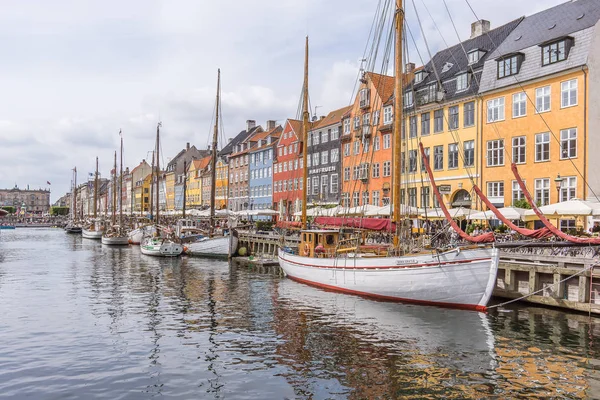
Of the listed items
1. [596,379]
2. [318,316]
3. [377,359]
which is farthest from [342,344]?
[596,379]

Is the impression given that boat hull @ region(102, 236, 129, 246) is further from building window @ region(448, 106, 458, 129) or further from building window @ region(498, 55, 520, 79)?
building window @ region(498, 55, 520, 79)

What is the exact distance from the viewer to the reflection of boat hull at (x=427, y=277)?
21.8 m

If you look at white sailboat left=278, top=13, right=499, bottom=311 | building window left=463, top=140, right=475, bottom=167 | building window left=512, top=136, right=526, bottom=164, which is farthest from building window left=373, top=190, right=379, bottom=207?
white sailboat left=278, top=13, right=499, bottom=311

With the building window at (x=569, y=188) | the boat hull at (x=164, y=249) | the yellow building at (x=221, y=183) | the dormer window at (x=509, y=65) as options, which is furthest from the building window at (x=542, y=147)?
the yellow building at (x=221, y=183)

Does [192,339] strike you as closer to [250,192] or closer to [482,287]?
[482,287]

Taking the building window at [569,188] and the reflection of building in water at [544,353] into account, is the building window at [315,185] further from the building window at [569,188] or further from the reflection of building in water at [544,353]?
the reflection of building in water at [544,353]

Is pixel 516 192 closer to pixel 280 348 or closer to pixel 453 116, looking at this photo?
pixel 453 116

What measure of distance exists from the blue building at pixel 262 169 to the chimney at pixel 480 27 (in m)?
39.5

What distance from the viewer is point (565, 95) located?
36438 millimetres

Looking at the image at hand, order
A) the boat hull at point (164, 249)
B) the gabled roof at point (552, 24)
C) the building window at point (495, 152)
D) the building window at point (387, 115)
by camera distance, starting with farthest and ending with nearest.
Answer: the building window at point (387, 115)
the boat hull at point (164, 249)
the building window at point (495, 152)
the gabled roof at point (552, 24)

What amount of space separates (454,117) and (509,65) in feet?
21.6

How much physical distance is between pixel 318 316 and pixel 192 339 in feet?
19.8

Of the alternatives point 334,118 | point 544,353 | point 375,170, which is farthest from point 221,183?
point 544,353

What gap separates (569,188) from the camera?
35.8m
